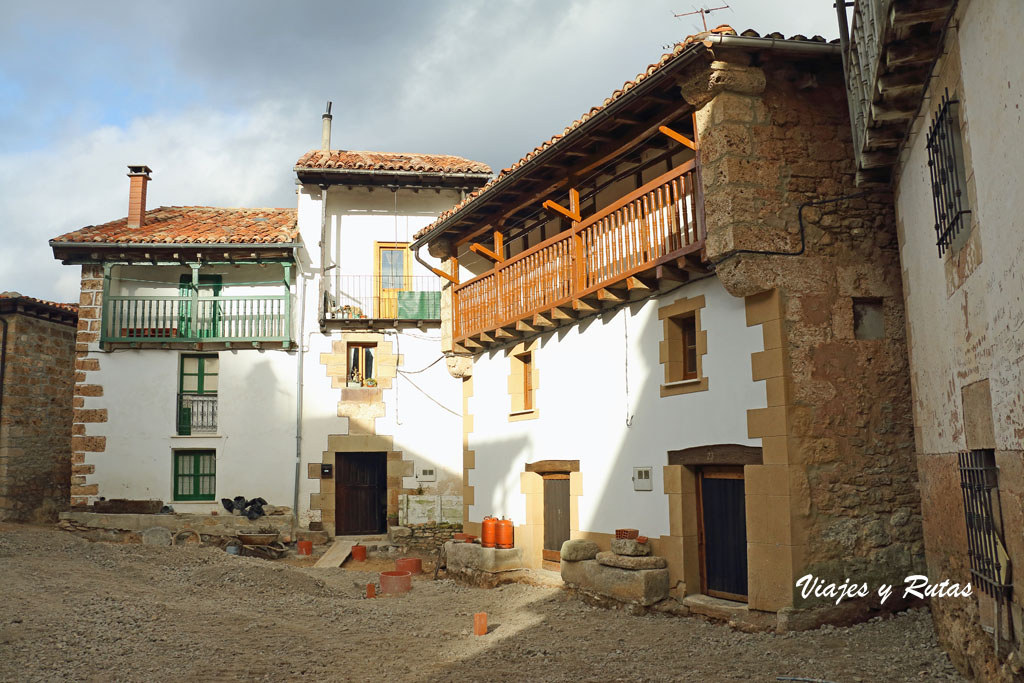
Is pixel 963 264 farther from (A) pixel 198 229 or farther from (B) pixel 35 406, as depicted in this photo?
Answer: (B) pixel 35 406

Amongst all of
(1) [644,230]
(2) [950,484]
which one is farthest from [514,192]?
(2) [950,484]

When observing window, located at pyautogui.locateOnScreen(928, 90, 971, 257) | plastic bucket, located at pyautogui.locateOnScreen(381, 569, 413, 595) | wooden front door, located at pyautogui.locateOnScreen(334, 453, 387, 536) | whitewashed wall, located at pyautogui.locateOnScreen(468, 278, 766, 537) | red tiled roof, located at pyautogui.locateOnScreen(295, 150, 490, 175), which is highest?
red tiled roof, located at pyautogui.locateOnScreen(295, 150, 490, 175)

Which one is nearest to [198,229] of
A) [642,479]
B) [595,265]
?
[595,265]

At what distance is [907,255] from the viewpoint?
7488mm

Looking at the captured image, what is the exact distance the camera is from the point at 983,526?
17.6ft

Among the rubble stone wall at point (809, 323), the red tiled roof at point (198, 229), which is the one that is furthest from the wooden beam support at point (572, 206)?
the red tiled roof at point (198, 229)

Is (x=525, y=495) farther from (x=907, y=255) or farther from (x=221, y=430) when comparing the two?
(x=221, y=430)

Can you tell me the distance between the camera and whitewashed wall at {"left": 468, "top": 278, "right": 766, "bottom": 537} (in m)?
8.86

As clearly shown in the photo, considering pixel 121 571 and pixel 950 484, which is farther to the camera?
pixel 121 571

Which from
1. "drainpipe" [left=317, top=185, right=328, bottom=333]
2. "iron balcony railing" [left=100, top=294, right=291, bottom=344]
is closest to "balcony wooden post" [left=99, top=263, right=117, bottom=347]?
"iron balcony railing" [left=100, top=294, right=291, bottom=344]

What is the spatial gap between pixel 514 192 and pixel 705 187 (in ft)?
14.5

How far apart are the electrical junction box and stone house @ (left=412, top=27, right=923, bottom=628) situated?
2cm

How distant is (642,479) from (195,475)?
11586 millimetres

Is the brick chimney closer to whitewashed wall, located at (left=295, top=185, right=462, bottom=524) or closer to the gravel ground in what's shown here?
whitewashed wall, located at (left=295, top=185, right=462, bottom=524)
